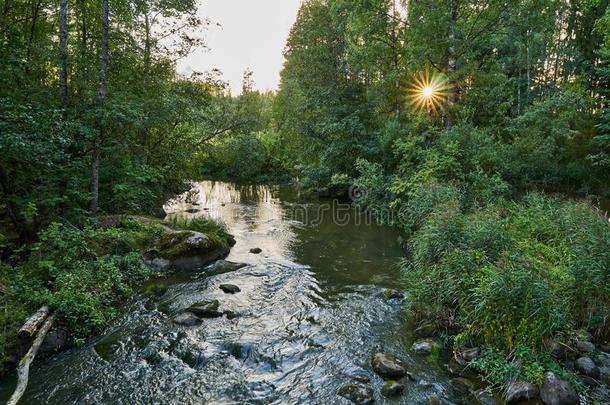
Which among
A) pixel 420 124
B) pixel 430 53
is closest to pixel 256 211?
pixel 420 124

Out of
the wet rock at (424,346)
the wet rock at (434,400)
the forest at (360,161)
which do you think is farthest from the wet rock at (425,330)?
the wet rock at (434,400)

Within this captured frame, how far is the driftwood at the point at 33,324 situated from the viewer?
598cm

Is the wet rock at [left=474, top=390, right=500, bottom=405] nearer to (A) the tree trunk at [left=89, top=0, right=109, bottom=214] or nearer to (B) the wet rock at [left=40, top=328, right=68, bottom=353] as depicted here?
(B) the wet rock at [left=40, top=328, right=68, bottom=353]

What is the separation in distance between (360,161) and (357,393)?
13.8 metres

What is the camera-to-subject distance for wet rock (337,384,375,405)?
5.51 metres

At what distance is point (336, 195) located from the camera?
2595 cm

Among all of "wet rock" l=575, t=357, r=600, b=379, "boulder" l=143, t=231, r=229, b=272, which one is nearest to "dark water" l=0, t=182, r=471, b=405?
"boulder" l=143, t=231, r=229, b=272

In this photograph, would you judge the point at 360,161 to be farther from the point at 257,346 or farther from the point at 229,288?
the point at 257,346

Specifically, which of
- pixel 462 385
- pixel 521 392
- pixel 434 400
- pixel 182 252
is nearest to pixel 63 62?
pixel 182 252

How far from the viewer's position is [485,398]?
549 cm

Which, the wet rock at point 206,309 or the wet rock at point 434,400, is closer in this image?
the wet rock at point 434,400

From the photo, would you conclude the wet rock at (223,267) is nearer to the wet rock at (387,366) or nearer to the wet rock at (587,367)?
the wet rock at (387,366)

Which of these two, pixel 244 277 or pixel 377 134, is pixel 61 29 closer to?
pixel 244 277

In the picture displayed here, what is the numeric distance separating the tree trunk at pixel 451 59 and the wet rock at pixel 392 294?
10586mm
